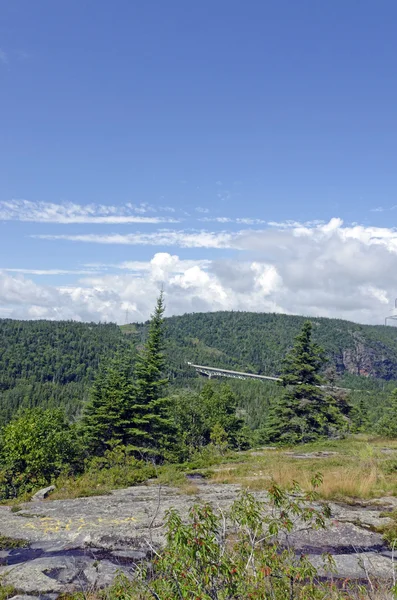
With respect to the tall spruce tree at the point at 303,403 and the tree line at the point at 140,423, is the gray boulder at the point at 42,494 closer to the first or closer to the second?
the tree line at the point at 140,423

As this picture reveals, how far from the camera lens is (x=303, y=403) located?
33.7 meters

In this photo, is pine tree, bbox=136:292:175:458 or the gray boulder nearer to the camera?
the gray boulder

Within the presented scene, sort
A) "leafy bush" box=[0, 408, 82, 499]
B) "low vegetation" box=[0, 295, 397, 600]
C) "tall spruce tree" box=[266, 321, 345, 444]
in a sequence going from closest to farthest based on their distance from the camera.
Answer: "low vegetation" box=[0, 295, 397, 600], "leafy bush" box=[0, 408, 82, 499], "tall spruce tree" box=[266, 321, 345, 444]

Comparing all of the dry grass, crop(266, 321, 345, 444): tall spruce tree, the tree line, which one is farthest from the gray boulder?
crop(266, 321, 345, 444): tall spruce tree

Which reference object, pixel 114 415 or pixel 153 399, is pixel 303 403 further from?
pixel 114 415

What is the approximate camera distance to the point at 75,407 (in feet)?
472

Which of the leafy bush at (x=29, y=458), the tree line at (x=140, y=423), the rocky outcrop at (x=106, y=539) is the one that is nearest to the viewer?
the rocky outcrop at (x=106, y=539)

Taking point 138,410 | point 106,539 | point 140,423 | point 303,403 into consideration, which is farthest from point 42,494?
point 303,403

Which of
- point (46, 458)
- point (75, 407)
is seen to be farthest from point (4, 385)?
point (46, 458)

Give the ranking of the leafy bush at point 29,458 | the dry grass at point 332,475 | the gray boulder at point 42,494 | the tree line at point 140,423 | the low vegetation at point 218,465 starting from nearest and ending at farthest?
the low vegetation at point 218,465, the dry grass at point 332,475, the gray boulder at point 42,494, the tree line at point 140,423, the leafy bush at point 29,458

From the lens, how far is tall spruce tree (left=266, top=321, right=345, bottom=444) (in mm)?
33562

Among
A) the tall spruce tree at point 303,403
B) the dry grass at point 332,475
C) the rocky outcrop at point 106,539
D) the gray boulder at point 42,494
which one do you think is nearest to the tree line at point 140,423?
the tall spruce tree at point 303,403

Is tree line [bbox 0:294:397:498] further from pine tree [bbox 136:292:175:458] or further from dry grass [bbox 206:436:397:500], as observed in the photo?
dry grass [bbox 206:436:397:500]

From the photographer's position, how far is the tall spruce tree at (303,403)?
33562 mm
